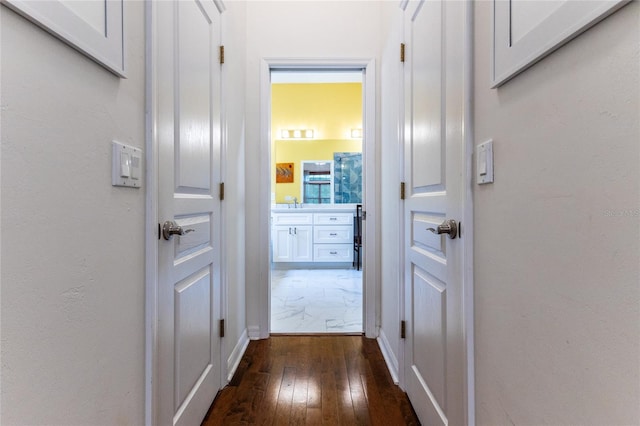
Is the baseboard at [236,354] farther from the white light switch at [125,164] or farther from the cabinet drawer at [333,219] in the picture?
the cabinet drawer at [333,219]

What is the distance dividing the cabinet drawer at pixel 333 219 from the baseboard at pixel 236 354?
105 inches

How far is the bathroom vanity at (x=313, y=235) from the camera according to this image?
479 cm

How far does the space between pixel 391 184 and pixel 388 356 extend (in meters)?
1.06

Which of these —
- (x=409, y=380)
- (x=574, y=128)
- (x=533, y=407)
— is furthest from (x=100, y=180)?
(x=409, y=380)

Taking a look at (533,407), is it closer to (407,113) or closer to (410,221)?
(410,221)

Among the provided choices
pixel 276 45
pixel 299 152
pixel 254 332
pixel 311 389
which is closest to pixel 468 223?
pixel 311 389

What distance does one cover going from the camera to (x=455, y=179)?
3.56 ft

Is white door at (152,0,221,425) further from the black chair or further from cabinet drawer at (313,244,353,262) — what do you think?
the black chair

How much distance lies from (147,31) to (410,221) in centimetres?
131

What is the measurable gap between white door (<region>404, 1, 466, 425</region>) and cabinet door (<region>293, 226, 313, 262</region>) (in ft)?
10.5

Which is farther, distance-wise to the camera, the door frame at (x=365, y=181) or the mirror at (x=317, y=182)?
the mirror at (x=317, y=182)

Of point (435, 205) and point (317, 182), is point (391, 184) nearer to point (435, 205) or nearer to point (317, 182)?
point (435, 205)

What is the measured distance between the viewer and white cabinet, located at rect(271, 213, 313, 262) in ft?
15.7

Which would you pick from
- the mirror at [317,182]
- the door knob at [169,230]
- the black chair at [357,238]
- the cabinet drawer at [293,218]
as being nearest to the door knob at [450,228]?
the door knob at [169,230]
